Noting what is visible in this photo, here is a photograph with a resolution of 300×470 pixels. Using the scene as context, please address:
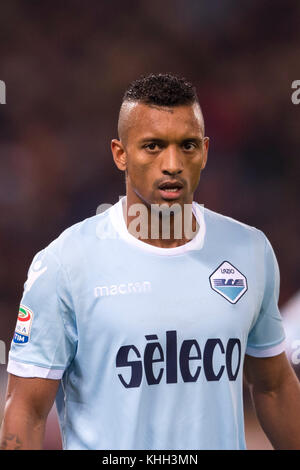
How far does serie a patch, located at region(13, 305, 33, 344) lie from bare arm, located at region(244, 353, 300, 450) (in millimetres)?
885

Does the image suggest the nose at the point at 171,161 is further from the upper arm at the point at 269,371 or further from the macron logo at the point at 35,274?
the upper arm at the point at 269,371

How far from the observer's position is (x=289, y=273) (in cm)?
639

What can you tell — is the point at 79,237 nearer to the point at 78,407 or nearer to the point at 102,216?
the point at 102,216

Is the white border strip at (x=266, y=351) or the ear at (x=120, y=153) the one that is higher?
the ear at (x=120, y=153)

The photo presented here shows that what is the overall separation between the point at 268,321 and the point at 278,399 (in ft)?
1.03

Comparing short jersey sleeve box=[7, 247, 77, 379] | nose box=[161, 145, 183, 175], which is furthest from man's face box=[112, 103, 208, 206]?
short jersey sleeve box=[7, 247, 77, 379]

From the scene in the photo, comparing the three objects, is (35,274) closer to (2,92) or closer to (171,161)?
(171,161)

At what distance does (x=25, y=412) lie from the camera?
2611 millimetres

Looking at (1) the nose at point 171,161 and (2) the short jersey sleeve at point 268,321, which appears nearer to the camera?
(1) the nose at point 171,161

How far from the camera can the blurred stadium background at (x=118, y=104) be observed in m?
6.41

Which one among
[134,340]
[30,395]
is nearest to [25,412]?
[30,395]

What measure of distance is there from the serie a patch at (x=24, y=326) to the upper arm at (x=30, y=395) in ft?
0.43

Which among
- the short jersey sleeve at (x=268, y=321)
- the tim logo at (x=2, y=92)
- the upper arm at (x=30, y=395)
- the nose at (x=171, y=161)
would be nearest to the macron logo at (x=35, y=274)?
the upper arm at (x=30, y=395)
